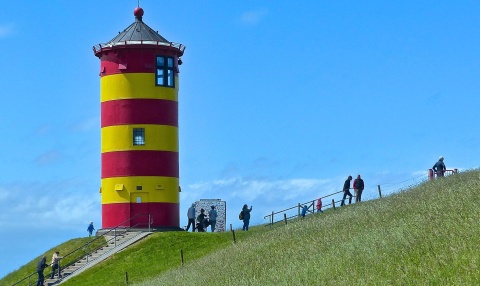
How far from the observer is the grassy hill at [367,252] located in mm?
14734

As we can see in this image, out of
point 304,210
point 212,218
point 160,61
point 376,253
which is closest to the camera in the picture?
point 376,253

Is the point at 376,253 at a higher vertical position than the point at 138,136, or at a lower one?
lower

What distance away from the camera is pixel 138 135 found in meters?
39.6

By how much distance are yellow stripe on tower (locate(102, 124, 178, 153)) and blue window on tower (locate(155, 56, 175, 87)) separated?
76.7 inches

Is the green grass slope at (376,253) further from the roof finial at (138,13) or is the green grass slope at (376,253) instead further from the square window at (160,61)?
the roof finial at (138,13)

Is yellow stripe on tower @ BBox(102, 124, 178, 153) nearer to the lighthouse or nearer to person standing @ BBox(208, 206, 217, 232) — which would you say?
the lighthouse

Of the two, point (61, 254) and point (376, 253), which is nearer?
point (376, 253)

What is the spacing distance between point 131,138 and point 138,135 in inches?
13.7

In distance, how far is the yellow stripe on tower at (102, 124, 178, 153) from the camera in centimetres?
3947

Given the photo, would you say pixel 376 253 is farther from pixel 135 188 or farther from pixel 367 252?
pixel 135 188

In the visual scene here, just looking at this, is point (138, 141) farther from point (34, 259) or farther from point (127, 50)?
point (34, 259)

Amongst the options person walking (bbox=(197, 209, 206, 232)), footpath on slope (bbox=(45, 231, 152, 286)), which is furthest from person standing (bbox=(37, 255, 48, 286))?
person walking (bbox=(197, 209, 206, 232))

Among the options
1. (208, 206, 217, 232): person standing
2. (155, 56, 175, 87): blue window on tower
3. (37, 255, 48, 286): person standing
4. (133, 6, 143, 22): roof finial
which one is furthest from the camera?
(133, 6, 143, 22): roof finial

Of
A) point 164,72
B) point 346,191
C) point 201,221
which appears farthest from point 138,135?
point 346,191
